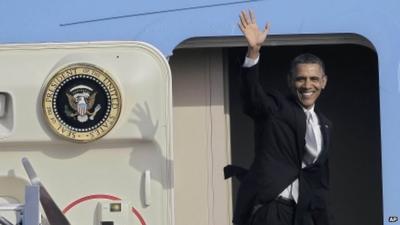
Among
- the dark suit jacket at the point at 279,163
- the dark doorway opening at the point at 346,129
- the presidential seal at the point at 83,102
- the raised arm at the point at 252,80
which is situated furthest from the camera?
the dark doorway opening at the point at 346,129

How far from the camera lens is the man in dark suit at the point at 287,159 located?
137 inches

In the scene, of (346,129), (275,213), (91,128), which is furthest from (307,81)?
(346,129)

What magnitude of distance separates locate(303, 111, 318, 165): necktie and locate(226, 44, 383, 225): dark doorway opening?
3.59ft

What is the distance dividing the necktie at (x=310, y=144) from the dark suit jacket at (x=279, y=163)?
2 cm

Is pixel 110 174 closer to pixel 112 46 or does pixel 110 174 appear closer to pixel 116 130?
pixel 116 130

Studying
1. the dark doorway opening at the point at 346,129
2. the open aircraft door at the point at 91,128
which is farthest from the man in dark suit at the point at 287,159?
the dark doorway opening at the point at 346,129

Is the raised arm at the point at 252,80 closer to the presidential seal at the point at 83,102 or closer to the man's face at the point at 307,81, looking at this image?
the man's face at the point at 307,81

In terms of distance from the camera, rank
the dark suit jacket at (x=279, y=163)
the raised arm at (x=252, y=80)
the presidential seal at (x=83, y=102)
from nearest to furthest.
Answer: the raised arm at (x=252, y=80) → the dark suit jacket at (x=279, y=163) → the presidential seal at (x=83, y=102)

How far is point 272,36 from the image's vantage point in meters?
4.06

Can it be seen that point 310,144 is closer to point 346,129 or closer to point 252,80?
point 252,80

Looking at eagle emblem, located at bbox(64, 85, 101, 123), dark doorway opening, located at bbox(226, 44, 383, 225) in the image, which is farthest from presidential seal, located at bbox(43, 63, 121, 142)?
dark doorway opening, located at bbox(226, 44, 383, 225)

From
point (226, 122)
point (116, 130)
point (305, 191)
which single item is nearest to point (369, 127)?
point (226, 122)

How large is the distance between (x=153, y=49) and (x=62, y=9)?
1.55 ft

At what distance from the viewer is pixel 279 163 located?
3508mm
